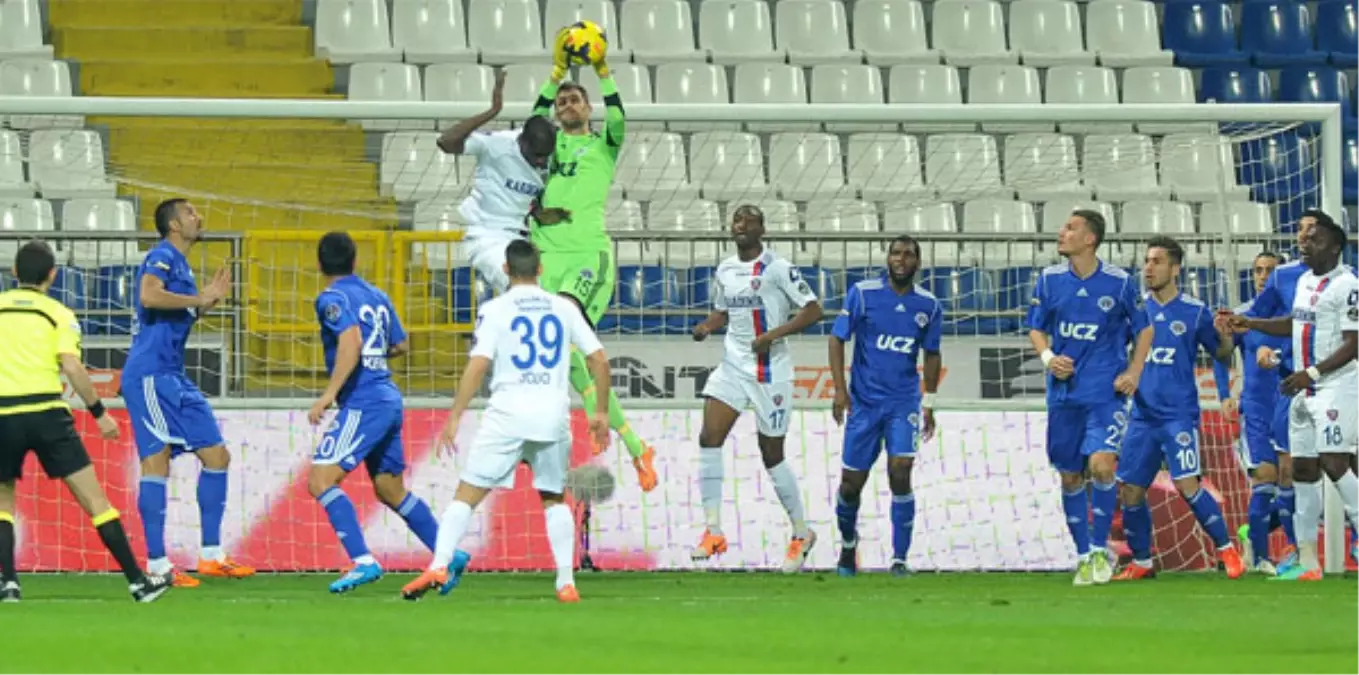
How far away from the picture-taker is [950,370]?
17.6m

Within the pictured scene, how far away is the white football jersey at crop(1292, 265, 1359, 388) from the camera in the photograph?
14.3 meters

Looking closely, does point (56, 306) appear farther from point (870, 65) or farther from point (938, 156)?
point (870, 65)

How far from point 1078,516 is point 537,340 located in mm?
4599

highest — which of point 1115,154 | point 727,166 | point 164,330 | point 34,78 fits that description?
point 34,78

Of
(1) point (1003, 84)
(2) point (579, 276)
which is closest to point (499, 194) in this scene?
(2) point (579, 276)

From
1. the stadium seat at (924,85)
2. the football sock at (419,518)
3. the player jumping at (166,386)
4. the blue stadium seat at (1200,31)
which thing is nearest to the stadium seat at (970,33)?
the stadium seat at (924,85)

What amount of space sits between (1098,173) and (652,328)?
14.7 feet

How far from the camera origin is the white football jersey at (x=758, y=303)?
15.3 m

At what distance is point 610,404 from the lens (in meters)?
13.9

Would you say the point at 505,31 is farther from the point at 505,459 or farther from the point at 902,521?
the point at 505,459

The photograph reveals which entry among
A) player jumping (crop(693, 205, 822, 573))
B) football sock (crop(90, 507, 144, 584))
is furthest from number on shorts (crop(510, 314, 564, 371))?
player jumping (crop(693, 205, 822, 573))

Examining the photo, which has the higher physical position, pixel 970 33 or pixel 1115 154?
pixel 970 33

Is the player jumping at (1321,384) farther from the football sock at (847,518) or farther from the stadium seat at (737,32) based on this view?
the stadium seat at (737,32)

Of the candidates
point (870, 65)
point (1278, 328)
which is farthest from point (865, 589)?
point (870, 65)
